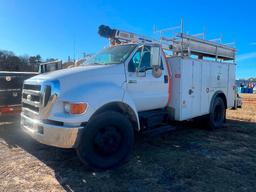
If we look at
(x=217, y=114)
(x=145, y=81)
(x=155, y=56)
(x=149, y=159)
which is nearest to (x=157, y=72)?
(x=145, y=81)

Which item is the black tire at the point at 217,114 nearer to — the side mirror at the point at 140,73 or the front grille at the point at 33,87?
the side mirror at the point at 140,73

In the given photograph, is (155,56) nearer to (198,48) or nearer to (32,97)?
(32,97)

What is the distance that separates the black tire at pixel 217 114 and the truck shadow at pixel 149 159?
0.34 metres

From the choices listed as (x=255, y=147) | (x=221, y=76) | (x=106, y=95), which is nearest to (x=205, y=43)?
(x=221, y=76)

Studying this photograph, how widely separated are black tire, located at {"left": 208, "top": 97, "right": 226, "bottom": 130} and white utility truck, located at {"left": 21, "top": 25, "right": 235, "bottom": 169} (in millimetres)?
492

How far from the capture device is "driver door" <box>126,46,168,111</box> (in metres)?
5.21

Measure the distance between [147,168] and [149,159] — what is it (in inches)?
20.0

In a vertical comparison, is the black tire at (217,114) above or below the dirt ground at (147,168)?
above

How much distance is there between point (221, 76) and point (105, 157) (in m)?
5.41

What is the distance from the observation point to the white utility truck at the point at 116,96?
4137 millimetres

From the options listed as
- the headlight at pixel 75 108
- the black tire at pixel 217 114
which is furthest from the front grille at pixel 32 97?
the black tire at pixel 217 114

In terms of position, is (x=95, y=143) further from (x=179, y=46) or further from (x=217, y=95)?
(x=217, y=95)

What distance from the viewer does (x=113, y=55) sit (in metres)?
5.50

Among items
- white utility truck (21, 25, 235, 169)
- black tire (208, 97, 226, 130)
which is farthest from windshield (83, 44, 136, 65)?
black tire (208, 97, 226, 130)
